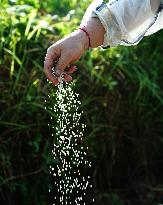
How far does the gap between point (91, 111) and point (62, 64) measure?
139 cm

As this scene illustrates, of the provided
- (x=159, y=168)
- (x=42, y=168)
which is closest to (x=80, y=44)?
(x=42, y=168)

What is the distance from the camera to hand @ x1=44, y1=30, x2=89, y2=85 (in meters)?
1.70

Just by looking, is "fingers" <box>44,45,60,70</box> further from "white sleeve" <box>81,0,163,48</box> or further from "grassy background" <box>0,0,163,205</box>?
"grassy background" <box>0,0,163,205</box>

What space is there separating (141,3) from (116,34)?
127 millimetres

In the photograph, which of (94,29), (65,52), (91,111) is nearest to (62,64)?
(65,52)

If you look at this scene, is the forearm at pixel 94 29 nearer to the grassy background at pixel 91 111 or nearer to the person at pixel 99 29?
the person at pixel 99 29

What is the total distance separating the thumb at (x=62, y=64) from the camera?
170 centimetres

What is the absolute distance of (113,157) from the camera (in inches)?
125

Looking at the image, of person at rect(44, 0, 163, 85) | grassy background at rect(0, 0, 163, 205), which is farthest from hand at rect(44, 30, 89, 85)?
grassy background at rect(0, 0, 163, 205)

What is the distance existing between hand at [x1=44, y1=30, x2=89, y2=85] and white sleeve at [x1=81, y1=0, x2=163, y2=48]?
0.08 m

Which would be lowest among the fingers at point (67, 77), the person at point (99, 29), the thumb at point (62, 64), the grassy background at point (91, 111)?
the grassy background at point (91, 111)

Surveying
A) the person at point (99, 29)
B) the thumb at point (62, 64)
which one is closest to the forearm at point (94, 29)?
the person at point (99, 29)

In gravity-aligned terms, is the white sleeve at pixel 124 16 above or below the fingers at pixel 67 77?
above

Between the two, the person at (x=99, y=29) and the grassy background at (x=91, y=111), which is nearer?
the person at (x=99, y=29)
